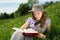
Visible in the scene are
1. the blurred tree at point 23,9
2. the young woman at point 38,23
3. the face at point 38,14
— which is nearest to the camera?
the young woman at point 38,23

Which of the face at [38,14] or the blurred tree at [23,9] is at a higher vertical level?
the face at [38,14]

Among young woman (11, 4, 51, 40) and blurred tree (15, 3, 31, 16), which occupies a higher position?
young woman (11, 4, 51, 40)

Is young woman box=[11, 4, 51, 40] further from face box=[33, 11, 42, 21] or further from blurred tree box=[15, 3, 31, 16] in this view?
blurred tree box=[15, 3, 31, 16]

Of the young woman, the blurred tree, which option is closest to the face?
the young woman

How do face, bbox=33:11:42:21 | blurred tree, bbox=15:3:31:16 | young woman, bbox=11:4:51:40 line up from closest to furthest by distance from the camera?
young woman, bbox=11:4:51:40, face, bbox=33:11:42:21, blurred tree, bbox=15:3:31:16

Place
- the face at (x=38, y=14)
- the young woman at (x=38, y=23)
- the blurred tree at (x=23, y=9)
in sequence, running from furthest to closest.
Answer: the blurred tree at (x=23, y=9) < the face at (x=38, y=14) < the young woman at (x=38, y=23)

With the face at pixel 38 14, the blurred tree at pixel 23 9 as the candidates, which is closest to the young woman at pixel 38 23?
the face at pixel 38 14

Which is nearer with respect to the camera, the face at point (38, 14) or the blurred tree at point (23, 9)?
the face at point (38, 14)

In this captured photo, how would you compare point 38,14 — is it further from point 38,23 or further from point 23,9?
point 23,9

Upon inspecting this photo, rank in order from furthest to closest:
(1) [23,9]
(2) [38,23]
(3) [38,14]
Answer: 1. (1) [23,9]
2. (2) [38,23]
3. (3) [38,14]

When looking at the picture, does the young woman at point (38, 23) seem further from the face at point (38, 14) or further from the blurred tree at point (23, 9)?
the blurred tree at point (23, 9)

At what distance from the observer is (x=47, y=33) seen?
12.5 metres

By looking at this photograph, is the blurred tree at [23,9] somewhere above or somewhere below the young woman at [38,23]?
below

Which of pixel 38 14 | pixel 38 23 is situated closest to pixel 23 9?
pixel 38 23
